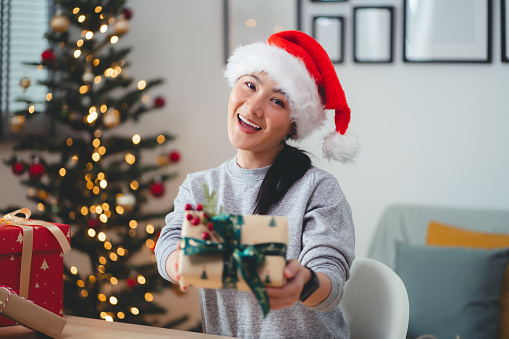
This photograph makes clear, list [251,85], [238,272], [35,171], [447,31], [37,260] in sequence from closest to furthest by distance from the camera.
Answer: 1. [238,272]
2. [37,260]
3. [251,85]
4. [35,171]
5. [447,31]

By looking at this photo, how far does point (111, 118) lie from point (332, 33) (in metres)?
1.14

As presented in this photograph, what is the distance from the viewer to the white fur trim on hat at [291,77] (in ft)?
4.07

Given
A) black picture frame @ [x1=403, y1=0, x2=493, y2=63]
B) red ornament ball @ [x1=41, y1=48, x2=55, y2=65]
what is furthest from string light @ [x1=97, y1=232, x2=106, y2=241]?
black picture frame @ [x1=403, y1=0, x2=493, y2=63]

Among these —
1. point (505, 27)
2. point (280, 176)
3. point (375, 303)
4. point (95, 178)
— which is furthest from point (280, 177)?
point (505, 27)

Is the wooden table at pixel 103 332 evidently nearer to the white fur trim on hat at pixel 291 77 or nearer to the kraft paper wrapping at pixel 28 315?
the kraft paper wrapping at pixel 28 315

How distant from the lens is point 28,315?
995 mm

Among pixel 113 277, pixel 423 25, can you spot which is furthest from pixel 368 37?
pixel 113 277

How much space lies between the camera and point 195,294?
296 cm

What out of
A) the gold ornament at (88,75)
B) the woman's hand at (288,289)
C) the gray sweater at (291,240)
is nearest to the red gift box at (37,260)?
the gray sweater at (291,240)

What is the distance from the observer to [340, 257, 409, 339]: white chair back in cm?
107

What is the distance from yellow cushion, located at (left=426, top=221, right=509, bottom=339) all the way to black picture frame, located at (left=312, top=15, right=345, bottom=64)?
3.03 feet

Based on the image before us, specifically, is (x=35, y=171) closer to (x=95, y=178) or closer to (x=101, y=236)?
(x=95, y=178)

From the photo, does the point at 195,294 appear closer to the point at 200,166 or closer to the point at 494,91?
the point at 200,166

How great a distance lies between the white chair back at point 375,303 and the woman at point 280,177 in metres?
0.05
